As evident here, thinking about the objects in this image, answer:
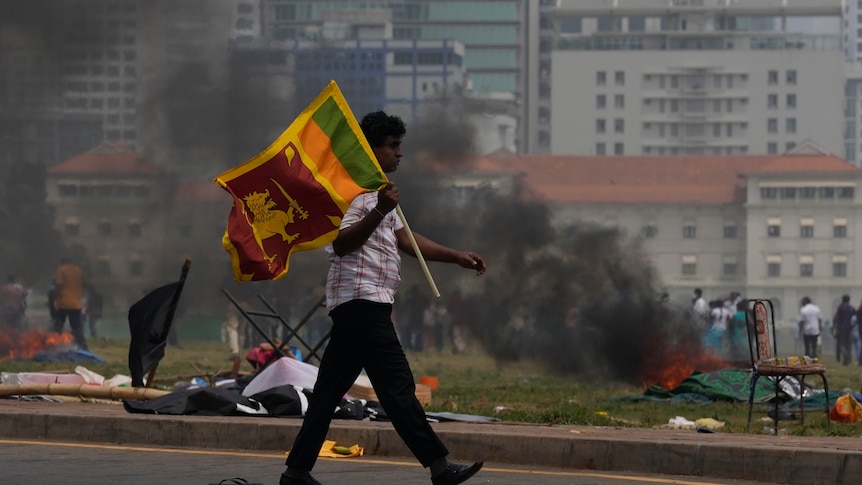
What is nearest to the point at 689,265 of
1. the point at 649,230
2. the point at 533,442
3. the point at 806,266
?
the point at 649,230

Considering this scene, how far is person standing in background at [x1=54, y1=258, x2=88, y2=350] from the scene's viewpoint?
2886 centimetres

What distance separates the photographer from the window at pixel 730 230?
95875 mm

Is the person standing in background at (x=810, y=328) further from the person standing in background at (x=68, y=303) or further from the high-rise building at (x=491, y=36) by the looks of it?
the high-rise building at (x=491, y=36)

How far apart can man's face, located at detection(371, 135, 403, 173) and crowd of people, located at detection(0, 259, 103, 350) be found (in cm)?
2158

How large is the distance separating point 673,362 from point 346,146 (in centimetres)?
1816

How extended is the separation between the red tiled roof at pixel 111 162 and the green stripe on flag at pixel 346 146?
29.4m

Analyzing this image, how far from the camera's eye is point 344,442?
358 inches

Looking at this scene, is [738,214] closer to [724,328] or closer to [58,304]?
[724,328]

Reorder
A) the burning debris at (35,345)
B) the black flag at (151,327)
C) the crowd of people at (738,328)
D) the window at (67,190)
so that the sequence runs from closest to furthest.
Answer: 1. the black flag at (151,327)
2. the burning debris at (35,345)
3. the crowd of people at (738,328)
4. the window at (67,190)

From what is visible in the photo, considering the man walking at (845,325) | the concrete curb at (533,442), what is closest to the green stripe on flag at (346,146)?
the concrete curb at (533,442)

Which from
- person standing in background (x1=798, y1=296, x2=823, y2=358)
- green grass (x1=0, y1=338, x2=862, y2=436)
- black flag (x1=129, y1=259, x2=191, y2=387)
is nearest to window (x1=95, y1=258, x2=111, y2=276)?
green grass (x1=0, y1=338, x2=862, y2=436)

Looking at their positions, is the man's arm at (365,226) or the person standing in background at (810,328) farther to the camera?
the person standing in background at (810,328)

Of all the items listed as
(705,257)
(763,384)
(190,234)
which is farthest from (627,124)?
(763,384)

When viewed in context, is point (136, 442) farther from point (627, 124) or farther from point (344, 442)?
point (627, 124)
